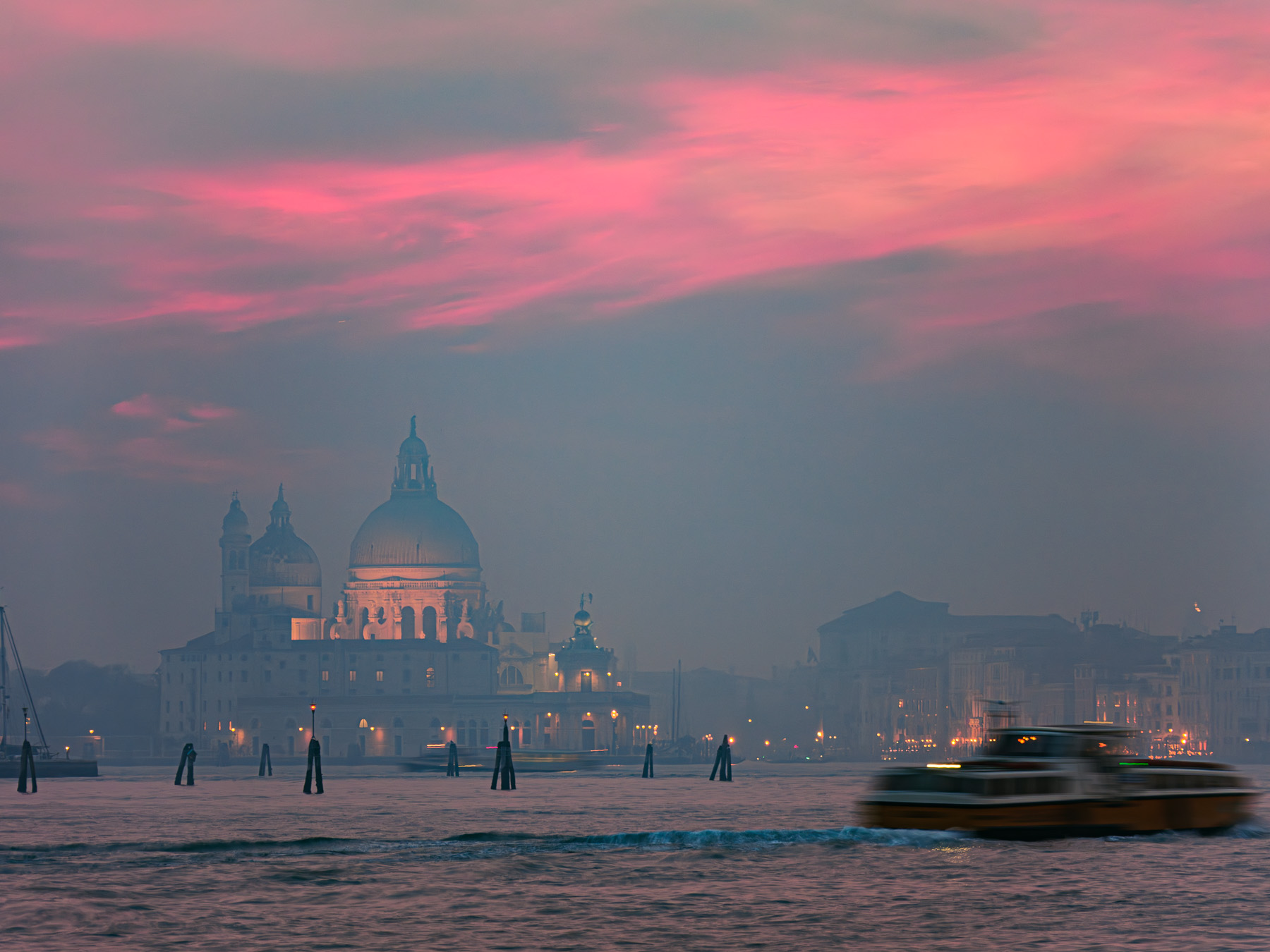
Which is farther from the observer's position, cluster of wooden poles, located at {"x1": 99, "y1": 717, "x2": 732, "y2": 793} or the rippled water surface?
cluster of wooden poles, located at {"x1": 99, "y1": 717, "x2": 732, "y2": 793}

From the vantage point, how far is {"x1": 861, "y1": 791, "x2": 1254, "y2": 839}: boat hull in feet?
122

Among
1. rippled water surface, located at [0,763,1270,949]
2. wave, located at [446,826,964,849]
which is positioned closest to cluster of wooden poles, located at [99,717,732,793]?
rippled water surface, located at [0,763,1270,949]

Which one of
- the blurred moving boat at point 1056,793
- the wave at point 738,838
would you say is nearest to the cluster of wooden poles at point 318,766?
the wave at point 738,838

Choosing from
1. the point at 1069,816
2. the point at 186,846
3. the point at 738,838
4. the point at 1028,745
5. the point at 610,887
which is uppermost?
the point at 1028,745

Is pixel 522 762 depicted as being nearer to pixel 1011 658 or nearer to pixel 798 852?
pixel 1011 658

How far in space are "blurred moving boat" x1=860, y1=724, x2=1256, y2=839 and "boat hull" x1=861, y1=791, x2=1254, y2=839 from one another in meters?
0.01

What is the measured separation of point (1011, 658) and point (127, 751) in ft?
285

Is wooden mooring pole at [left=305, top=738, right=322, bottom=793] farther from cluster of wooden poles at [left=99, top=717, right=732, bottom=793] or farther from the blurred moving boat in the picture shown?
the blurred moving boat

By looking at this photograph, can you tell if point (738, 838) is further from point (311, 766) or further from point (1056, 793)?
point (311, 766)

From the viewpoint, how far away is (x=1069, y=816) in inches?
1508

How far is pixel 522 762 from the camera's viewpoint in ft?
449

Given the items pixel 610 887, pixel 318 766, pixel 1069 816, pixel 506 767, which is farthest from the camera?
pixel 506 767

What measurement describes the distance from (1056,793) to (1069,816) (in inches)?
19.9

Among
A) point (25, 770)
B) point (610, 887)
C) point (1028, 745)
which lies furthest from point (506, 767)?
point (610, 887)
